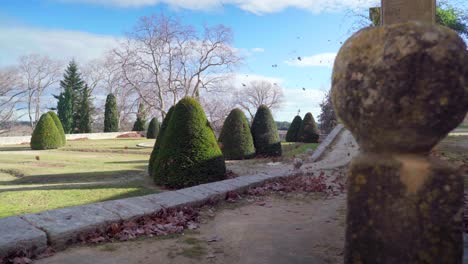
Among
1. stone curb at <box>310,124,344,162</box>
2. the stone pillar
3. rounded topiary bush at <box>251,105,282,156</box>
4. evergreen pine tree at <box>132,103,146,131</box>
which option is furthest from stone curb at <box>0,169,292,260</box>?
evergreen pine tree at <box>132,103,146,131</box>

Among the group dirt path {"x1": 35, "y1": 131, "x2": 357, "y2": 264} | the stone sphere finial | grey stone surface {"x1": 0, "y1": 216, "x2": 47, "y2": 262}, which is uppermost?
the stone sphere finial

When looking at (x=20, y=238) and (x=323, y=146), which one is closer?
(x=20, y=238)

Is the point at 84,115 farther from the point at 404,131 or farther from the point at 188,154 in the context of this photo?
the point at 404,131

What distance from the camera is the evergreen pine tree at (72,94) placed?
37781mm

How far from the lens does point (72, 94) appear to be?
131ft

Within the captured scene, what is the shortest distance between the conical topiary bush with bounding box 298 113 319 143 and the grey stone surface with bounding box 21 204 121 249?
660 inches

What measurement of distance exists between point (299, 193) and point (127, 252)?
3.41 metres

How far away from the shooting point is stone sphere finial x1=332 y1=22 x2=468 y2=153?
1580 mm

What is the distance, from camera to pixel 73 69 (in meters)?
41.9

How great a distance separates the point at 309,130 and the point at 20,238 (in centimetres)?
1777

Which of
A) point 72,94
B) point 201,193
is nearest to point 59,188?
point 201,193

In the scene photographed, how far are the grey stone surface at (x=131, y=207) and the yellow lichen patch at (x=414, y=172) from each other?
109 inches

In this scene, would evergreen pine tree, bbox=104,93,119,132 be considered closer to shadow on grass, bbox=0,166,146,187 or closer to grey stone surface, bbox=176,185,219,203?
shadow on grass, bbox=0,166,146,187

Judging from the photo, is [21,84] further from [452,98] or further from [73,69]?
[452,98]
